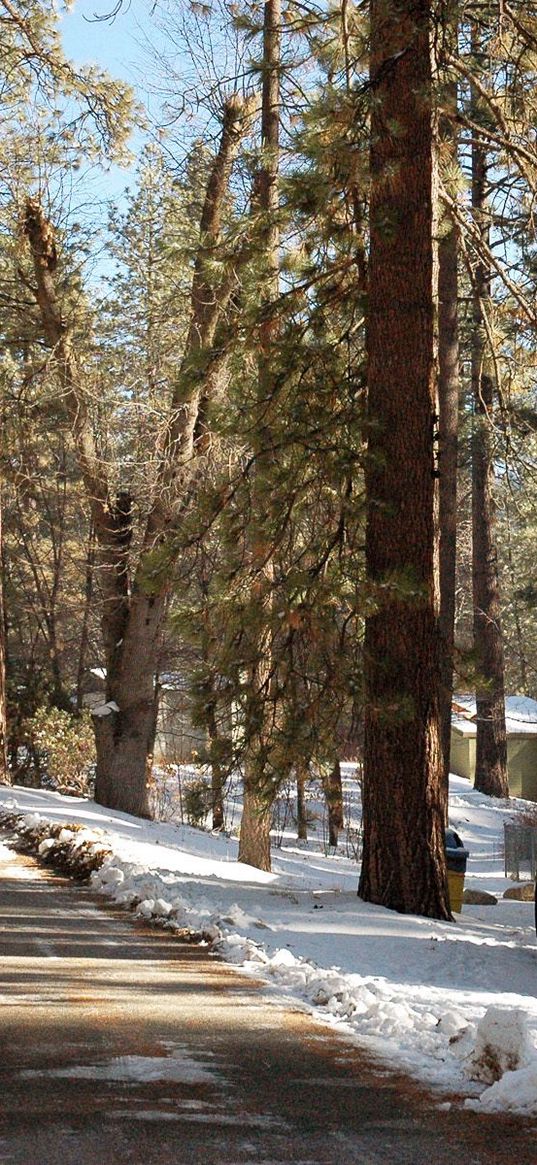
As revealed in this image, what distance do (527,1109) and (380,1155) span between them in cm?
73

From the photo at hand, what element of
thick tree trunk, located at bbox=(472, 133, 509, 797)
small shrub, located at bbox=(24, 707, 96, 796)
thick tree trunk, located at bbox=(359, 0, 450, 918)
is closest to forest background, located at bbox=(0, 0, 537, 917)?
thick tree trunk, located at bbox=(359, 0, 450, 918)

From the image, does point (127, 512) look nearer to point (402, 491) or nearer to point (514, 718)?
point (402, 491)

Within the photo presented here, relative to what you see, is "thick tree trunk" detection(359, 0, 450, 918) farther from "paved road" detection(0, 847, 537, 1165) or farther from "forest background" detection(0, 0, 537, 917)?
"paved road" detection(0, 847, 537, 1165)

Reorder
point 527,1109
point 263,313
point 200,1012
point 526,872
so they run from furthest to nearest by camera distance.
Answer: point 526,872 → point 263,313 → point 200,1012 → point 527,1109

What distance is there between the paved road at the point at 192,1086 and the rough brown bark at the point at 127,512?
30.9 feet

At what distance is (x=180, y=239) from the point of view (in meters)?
16.3

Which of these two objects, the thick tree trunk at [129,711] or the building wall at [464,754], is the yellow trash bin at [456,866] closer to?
the thick tree trunk at [129,711]

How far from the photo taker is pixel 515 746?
125 ft

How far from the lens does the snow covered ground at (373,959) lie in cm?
473

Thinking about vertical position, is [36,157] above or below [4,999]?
above

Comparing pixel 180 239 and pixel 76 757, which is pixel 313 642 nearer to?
pixel 180 239

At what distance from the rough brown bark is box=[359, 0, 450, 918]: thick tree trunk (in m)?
5.05

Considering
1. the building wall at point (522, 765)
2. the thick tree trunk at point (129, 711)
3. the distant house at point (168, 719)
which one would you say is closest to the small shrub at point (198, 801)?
the thick tree trunk at point (129, 711)

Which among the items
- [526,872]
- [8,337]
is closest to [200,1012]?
[8,337]
